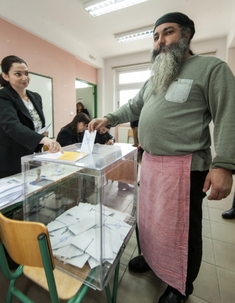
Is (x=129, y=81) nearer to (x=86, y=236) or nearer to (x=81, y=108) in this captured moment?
(x=81, y=108)

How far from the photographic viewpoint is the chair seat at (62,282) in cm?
65

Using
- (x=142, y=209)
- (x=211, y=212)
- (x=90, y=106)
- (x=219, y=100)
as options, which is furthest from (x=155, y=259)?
(x=90, y=106)

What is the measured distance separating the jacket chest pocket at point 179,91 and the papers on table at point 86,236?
0.61m

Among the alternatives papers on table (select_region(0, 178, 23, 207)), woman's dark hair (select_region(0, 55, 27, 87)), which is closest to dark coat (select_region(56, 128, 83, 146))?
woman's dark hair (select_region(0, 55, 27, 87))

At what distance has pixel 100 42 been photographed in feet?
13.3

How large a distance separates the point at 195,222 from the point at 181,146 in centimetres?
40

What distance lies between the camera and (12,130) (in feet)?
3.49

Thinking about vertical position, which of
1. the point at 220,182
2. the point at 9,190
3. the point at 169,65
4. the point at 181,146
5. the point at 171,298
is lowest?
the point at 171,298

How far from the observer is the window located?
16.3ft

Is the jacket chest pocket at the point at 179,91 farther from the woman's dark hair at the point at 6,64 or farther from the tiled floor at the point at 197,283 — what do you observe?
the tiled floor at the point at 197,283

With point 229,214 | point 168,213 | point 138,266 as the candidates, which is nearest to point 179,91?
point 168,213

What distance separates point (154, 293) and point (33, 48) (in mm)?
3638

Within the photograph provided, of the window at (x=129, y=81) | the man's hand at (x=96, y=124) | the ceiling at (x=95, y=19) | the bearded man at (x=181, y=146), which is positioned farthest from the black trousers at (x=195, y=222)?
the window at (x=129, y=81)

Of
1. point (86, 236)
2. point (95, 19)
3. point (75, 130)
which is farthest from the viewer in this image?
point (95, 19)
